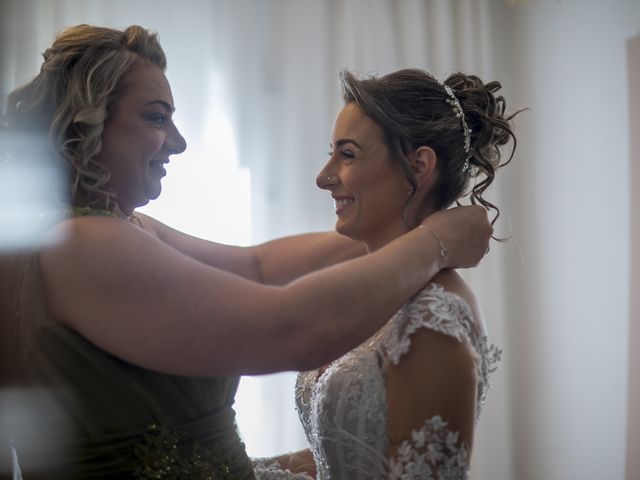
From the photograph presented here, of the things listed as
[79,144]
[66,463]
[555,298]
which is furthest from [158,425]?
[555,298]

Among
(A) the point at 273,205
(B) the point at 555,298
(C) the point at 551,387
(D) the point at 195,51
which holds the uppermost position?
(D) the point at 195,51

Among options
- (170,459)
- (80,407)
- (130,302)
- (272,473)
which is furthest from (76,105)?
(272,473)

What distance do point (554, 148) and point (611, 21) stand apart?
22.3 inches

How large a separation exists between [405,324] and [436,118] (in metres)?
0.51

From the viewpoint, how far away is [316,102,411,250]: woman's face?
162 centimetres

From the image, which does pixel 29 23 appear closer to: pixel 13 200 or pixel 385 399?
pixel 13 200

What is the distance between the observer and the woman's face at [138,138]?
1392 millimetres

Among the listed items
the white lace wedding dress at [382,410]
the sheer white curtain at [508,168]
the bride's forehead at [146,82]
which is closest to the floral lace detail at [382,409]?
the white lace wedding dress at [382,410]

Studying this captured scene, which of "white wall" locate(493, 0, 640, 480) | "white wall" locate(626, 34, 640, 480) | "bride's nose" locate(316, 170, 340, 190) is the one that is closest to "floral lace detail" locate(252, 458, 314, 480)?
"bride's nose" locate(316, 170, 340, 190)

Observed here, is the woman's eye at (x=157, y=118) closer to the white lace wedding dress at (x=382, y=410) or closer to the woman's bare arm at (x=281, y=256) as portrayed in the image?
the woman's bare arm at (x=281, y=256)

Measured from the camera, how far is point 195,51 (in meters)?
2.77

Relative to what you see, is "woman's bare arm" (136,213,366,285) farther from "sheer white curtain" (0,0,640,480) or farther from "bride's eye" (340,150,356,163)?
"sheer white curtain" (0,0,640,480)

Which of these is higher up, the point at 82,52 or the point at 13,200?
the point at 82,52

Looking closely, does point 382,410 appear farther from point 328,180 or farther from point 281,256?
point 281,256
